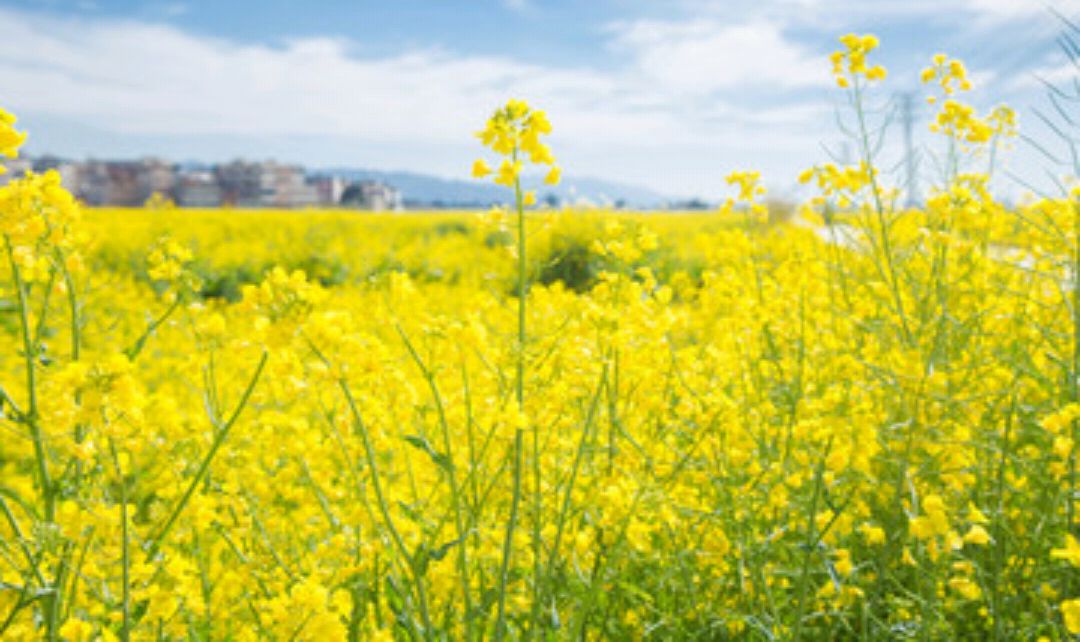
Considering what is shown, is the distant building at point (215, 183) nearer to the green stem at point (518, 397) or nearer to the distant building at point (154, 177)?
the distant building at point (154, 177)

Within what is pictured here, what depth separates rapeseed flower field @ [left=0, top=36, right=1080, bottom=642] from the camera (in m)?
1.80

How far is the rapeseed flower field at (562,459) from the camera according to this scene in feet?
5.90

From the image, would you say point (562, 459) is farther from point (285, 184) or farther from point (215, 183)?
point (215, 183)

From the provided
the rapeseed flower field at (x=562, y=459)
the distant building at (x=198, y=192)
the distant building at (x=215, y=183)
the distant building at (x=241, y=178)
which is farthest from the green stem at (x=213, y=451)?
the distant building at (x=198, y=192)

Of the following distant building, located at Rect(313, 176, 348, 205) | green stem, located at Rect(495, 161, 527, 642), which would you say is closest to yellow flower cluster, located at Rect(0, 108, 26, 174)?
green stem, located at Rect(495, 161, 527, 642)

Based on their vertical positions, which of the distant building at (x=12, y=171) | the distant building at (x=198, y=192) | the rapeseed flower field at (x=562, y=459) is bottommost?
the rapeseed flower field at (x=562, y=459)

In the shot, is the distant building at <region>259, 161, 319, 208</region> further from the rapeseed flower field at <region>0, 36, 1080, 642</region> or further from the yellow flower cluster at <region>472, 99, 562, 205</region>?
the yellow flower cluster at <region>472, 99, 562, 205</region>

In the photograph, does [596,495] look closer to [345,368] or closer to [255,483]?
[345,368]

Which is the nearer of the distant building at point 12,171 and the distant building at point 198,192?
the distant building at point 12,171

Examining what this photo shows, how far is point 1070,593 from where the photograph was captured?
8.25ft

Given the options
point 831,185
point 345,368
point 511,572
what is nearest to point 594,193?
point 831,185

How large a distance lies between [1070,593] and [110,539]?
7.99 feet

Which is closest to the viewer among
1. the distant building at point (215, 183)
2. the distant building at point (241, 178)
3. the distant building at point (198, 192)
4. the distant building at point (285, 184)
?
the distant building at point (215, 183)

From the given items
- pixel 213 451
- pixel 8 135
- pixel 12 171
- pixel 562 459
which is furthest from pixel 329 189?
pixel 213 451
